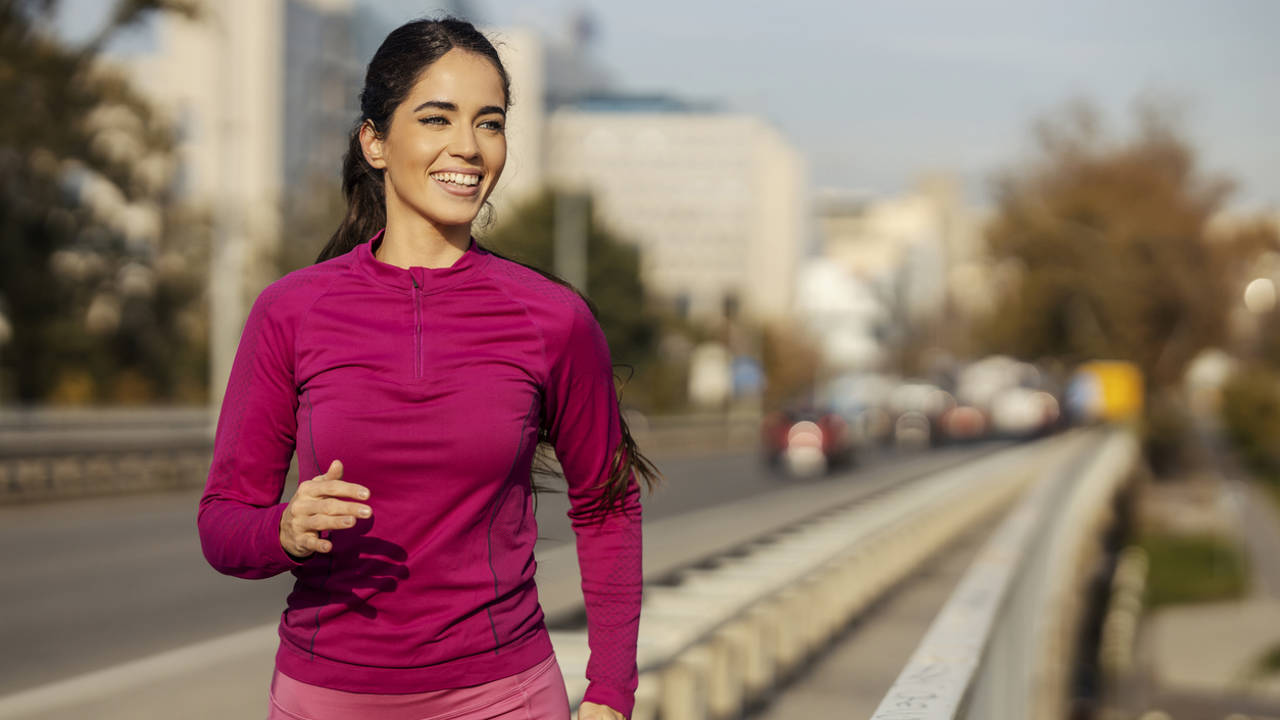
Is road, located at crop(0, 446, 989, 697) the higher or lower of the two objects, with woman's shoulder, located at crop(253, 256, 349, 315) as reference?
lower

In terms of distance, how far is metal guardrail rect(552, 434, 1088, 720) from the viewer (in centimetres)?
693

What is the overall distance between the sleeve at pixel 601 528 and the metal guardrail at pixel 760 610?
2.58 metres

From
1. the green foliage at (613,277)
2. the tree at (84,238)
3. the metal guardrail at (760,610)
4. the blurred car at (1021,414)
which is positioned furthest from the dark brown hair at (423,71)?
the blurred car at (1021,414)

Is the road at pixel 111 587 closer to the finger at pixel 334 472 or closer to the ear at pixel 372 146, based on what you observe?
the ear at pixel 372 146

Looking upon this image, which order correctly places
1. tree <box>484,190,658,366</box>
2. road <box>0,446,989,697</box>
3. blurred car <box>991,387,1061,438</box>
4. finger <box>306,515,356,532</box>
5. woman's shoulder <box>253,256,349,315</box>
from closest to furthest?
1. finger <box>306,515,356,532</box>
2. woman's shoulder <box>253,256,349,315</box>
3. road <box>0,446,989,697</box>
4. blurred car <box>991,387,1061,438</box>
5. tree <box>484,190,658,366</box>

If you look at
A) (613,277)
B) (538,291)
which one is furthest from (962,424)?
(538,291)

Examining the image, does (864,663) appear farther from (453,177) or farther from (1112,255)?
(1112,255)

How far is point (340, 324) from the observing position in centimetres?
261

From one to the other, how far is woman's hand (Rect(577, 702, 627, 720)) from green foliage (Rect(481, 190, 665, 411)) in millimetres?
58823

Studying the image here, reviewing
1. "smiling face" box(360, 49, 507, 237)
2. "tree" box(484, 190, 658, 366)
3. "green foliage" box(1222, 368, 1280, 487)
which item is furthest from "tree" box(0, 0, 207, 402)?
"green foliage" box(1222, 368, 1280, 487)

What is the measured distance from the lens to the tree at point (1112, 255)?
222ft

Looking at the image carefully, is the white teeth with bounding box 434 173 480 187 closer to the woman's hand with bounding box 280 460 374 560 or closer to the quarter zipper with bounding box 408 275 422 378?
the quarter zipper with bounding box 408 275 422 378

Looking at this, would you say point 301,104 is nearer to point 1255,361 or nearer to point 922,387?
point 922,387

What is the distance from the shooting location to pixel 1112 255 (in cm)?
6619
